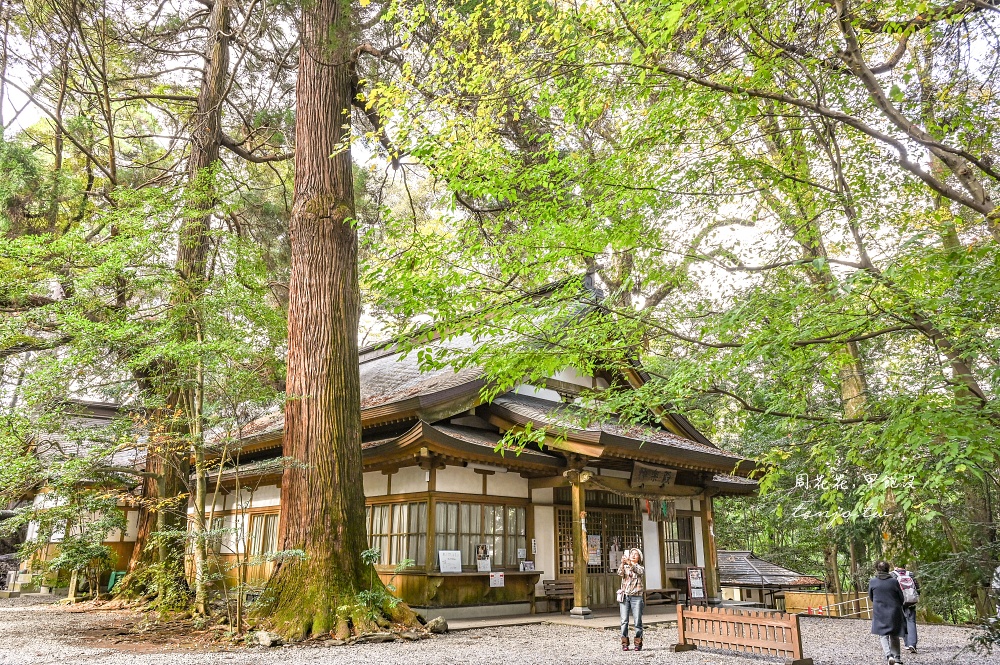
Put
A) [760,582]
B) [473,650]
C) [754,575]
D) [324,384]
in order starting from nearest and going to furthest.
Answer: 1. [473,650]
2. [324,384]
3. [760,582]
4. [754,575]

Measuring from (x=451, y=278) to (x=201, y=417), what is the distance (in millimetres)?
3862

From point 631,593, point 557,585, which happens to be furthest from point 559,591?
point 631,593

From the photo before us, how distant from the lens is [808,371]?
18.6ft

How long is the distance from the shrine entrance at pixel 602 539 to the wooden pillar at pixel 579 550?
93cm

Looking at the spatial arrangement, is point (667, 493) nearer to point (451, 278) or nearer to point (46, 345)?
point (451, 278)

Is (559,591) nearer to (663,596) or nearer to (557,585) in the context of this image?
(557,585)

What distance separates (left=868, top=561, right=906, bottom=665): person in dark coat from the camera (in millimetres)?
6371

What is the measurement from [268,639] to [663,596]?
8.15m

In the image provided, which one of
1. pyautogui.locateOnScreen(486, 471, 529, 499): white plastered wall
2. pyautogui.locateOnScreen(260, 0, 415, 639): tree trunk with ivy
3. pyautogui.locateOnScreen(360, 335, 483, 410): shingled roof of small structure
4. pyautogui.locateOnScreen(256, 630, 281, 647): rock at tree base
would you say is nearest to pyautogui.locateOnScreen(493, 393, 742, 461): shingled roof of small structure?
pyautogui.locateOnScreen(360, 335, 483, 410): shingled roof of small structure

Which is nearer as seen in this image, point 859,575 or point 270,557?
point 270,557

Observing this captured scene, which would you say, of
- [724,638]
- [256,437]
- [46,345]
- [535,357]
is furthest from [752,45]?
[256,437]

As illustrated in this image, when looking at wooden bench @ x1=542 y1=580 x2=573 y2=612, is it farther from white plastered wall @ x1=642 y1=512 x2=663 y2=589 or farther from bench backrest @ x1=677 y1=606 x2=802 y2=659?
bench backrest @ x1=677 y1=606 x2=802 y2=659

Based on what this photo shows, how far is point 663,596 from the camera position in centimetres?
1209

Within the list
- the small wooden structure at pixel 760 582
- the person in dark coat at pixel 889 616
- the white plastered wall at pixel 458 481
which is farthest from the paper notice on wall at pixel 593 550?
the small wooden structure at pixel 760 582
